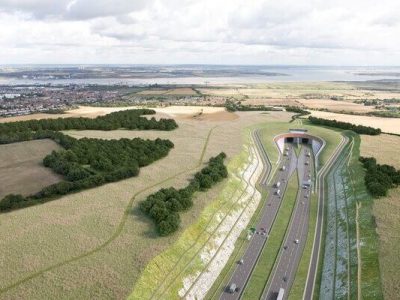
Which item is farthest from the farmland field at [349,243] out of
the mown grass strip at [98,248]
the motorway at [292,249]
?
the mown grass strip at [98,248]

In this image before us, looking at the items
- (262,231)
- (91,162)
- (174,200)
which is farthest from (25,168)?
(262,231)

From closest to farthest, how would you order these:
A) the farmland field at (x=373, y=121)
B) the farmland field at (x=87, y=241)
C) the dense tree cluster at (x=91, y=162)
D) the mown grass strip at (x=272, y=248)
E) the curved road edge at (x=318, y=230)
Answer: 1. the farmland field at (x=87, y=241)
2. the mown grass strip at (x=272, y=248)
3. the curved road edge at (x=318, y=230)
4. the dense tree cluster at (x=91, y=162)
5. the farmland field at (x=373, y=121)

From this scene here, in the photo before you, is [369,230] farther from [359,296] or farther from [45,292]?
[45,292]

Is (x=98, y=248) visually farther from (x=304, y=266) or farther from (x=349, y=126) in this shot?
(x=349, y=126)

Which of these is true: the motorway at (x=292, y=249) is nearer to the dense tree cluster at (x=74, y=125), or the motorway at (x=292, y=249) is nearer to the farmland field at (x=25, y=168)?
the farmland field at (x=25, y=168)

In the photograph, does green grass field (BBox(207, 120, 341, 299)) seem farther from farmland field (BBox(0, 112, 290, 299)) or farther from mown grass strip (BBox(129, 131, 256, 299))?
farmland field (BBox(0, 112, 290, 299))

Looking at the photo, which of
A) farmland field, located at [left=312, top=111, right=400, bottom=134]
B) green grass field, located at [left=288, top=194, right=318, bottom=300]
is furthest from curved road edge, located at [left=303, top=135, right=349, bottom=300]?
farmland field, located at [left=312, top=111, right=400, bottom=134]

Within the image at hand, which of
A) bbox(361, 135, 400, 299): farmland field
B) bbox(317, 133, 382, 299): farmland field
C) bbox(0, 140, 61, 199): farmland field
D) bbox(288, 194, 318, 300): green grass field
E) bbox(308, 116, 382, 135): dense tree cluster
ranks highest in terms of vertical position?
bbox(0, 140, 61, 199): farmland field
